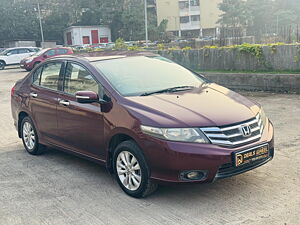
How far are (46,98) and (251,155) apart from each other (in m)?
3.18

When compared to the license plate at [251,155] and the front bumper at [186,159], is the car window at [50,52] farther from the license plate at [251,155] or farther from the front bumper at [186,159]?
the license plate at [251,155]

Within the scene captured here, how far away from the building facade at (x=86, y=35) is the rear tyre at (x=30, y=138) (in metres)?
56.1

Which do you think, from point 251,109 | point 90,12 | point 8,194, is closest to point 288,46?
point 251,109

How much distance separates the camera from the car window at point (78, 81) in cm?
518

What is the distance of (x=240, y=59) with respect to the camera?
40.8ft

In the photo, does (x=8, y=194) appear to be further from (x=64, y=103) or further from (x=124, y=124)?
(x=124, y=124)

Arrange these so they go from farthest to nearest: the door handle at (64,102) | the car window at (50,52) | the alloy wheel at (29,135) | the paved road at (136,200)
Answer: the car window at (50,52), the alloy wheel at (29,135), the door handle at (64,102), the paved road at (136,200)

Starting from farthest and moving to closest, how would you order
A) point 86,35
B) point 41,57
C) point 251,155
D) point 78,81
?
point 86,35 → point 41,57 → point 78,81 → point 251,155

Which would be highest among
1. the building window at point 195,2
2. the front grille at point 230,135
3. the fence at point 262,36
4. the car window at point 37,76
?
the building window at point 195,2

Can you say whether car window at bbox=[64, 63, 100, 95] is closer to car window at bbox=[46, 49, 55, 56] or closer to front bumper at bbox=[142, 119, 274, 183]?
front bumper at bbox=[142, 119, 274, 183]

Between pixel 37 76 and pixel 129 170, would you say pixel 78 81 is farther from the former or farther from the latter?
pixel 129 170

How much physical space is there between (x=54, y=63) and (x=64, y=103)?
2.95 ft

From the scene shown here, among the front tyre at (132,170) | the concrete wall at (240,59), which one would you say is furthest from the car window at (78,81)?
the concrete wall at (240,59)

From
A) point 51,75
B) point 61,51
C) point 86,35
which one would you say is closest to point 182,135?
point 51,75
